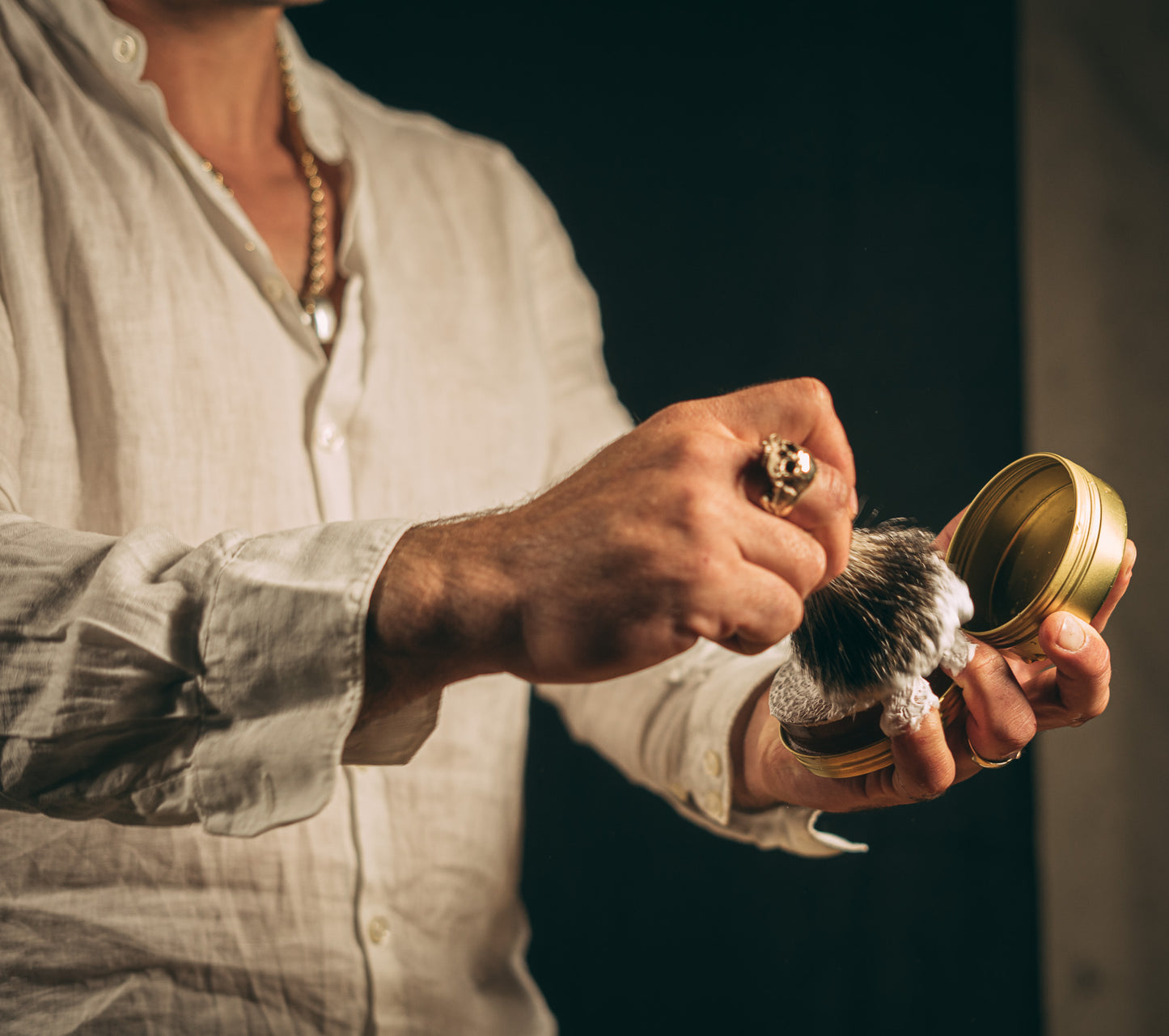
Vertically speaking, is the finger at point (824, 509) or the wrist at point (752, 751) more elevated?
the finger at point (824, 509)

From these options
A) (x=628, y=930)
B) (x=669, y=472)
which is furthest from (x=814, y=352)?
(x=628, y=930)

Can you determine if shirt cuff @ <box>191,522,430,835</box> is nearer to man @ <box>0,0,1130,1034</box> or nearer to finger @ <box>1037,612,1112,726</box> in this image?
man @ <box>0,0,1130,1034</box>

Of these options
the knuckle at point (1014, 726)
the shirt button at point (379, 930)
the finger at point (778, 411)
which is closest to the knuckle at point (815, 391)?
the finger at point (778, 411)

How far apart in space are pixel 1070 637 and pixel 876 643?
103mm

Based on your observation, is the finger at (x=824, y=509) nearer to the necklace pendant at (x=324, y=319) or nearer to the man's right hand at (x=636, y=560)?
the man's right hand at (x=636, y=560)

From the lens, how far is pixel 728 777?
639 mm

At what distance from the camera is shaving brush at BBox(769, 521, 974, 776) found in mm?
415

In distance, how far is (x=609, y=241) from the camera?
110cm

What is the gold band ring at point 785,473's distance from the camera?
359 mm

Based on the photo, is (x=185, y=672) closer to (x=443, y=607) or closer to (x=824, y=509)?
(x=443, y=607)

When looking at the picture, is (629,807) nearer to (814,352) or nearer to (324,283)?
(814,352)

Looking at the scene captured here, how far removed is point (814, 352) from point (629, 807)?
2.03 ft

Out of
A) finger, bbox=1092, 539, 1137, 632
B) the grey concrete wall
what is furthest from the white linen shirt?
the grey concrete wall

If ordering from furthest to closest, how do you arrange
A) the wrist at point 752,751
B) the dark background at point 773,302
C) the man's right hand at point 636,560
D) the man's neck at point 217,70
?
the dark background at point 773,302 → the man's neck at point 217,70 → the wrist at point 752,751 → the man's right hand at point 636,560
